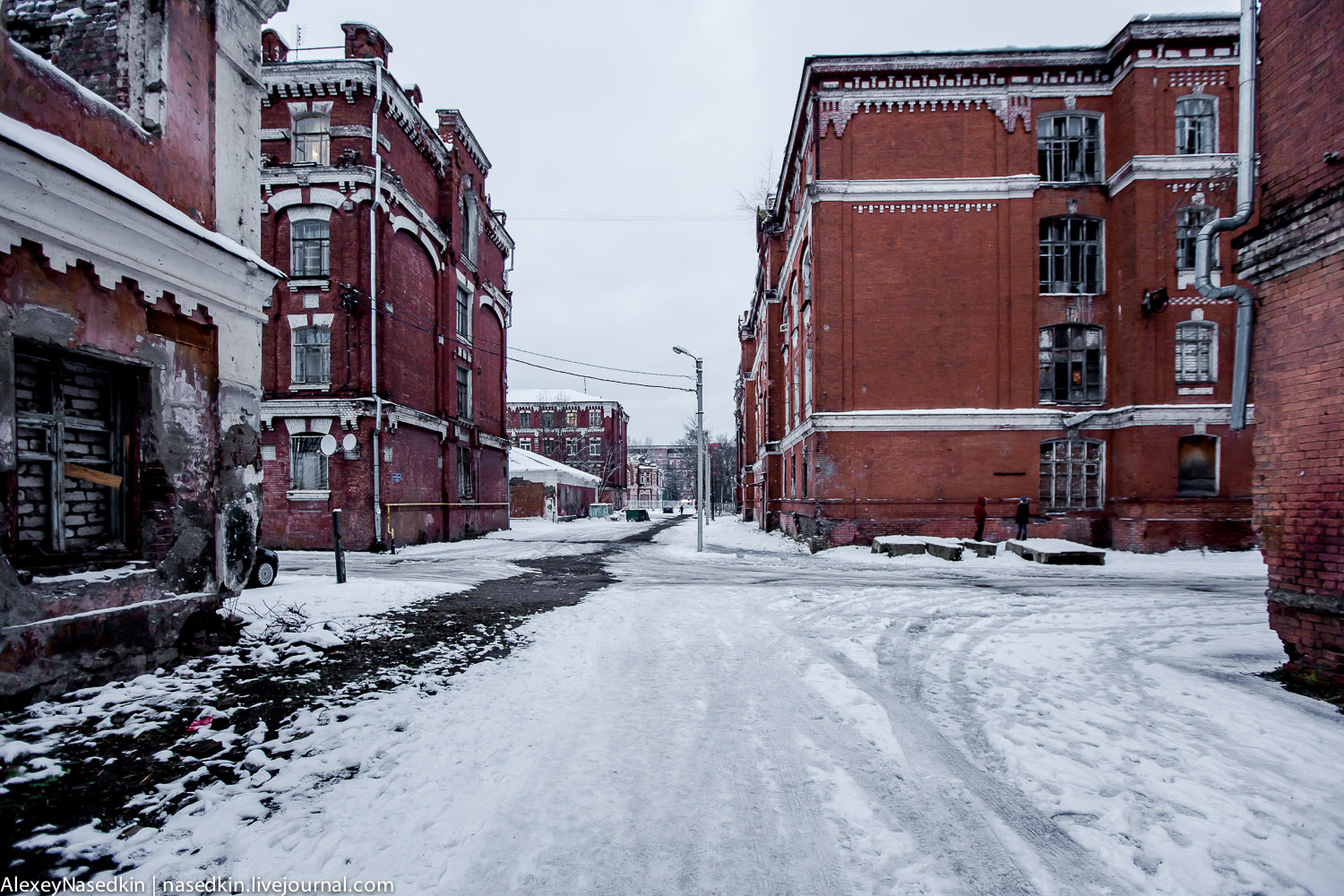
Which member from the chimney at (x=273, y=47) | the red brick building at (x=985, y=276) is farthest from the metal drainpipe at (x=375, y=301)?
the red brick building at (x=985, y=276)

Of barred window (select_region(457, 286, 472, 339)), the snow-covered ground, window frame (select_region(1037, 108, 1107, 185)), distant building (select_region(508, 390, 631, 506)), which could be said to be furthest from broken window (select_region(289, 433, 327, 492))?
distant building (select_region(508, 390, 631, 506))

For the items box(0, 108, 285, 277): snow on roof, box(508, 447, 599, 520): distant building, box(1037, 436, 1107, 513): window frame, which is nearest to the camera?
box(0, 108, 285, 277): snow on roof

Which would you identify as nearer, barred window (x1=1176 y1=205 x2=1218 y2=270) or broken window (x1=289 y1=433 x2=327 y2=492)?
barred window (x1=1176 y1=205 x2=1218 y2=270)

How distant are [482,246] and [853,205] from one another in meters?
17.2

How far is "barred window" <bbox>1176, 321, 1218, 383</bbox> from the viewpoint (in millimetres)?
18172

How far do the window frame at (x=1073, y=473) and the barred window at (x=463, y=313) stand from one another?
2174 centimetres

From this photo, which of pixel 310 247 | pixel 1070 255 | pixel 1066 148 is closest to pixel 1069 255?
pixel 1070 255

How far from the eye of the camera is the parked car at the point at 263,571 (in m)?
9.80

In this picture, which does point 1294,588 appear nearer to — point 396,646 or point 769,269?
point 396,646

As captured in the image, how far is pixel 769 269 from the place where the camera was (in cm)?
3181

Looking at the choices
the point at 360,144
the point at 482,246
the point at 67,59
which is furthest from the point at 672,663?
the point at 482,246

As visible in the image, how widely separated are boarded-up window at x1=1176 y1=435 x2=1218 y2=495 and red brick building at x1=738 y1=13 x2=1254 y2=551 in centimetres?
155

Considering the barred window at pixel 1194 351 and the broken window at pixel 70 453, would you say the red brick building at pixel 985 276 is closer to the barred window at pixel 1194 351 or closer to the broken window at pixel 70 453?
the barred window at pixel 1194 351

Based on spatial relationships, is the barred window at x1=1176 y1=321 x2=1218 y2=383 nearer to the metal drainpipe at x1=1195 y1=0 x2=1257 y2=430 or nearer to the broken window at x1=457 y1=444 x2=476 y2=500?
the metal drainpipe at x1=1195 y1=0 x2=1257 y2=430
